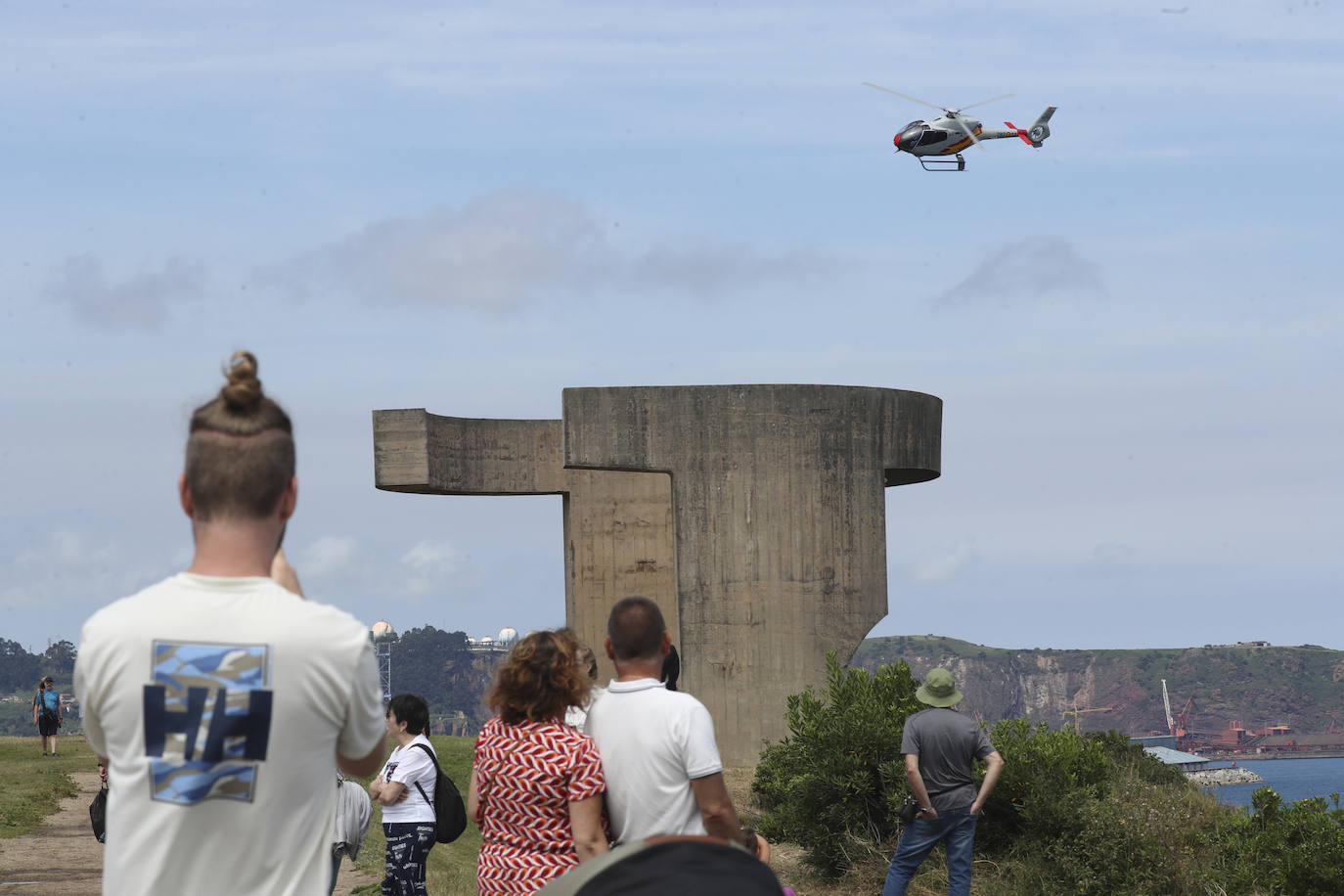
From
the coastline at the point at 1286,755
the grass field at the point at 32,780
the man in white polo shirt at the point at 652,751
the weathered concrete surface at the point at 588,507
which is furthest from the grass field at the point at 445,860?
the coastline at the point at 1286,755

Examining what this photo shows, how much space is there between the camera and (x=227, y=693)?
2867 mm

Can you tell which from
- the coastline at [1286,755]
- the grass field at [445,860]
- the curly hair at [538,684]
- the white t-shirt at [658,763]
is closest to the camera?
Answer: the white t-shirt at [658,763]

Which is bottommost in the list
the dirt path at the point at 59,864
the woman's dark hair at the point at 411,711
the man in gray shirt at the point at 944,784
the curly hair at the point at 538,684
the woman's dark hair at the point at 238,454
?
the dirt path at the point at 59,864

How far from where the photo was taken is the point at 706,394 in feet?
62.3

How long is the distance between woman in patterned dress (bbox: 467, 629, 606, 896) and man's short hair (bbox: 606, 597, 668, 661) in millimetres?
232

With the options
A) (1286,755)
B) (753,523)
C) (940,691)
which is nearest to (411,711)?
(940,691)

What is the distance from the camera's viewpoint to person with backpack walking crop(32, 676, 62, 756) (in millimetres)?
21734

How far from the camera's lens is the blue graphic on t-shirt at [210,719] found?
113 inches

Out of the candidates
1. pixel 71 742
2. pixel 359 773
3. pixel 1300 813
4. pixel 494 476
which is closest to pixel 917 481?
pixel 494 476

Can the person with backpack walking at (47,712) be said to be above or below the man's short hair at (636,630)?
below

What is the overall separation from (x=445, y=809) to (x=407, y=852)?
0.88ft

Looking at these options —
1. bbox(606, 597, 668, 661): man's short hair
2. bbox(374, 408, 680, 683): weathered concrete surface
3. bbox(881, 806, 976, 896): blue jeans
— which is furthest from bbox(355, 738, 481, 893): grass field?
bbox(606, 597, 668, 661): man's short hair

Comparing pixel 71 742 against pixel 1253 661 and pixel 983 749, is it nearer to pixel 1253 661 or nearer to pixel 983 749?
pixel 983 749

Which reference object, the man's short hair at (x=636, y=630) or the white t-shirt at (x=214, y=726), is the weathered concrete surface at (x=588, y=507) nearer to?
the man's short hair at (x=636, y=630)
